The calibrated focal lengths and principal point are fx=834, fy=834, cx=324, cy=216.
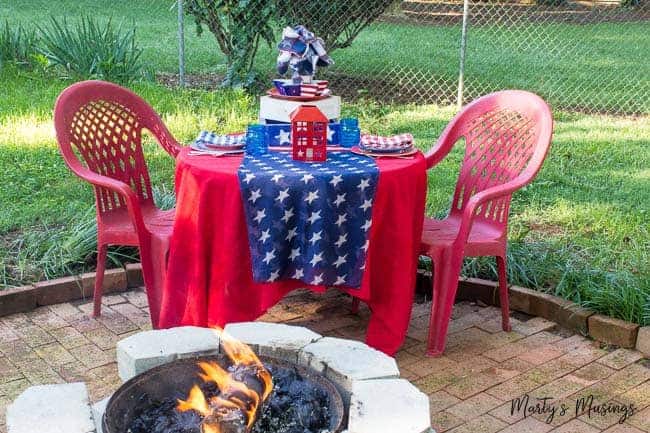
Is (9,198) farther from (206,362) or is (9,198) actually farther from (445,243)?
(206,362)

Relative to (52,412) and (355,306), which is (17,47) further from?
(52,412)

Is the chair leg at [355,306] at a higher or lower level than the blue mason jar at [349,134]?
lower

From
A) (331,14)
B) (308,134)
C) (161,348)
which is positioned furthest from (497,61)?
(161,348)

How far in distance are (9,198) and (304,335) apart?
357 cm

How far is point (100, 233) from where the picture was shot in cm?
419

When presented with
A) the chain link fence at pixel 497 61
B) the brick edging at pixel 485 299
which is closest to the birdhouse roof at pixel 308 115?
the brick edging at pixel 485 299

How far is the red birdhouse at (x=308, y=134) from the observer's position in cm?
379

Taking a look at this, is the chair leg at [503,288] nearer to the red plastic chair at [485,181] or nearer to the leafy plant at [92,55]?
the red plastic chair at [485,181]

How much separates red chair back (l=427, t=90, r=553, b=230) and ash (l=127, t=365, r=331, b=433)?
6.29 feet

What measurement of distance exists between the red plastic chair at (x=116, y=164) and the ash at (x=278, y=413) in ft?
→ 5.03

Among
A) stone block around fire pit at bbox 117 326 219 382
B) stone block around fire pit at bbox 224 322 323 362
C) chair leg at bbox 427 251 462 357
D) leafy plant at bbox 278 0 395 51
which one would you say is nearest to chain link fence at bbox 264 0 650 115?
leafy plant at bbox 278 0 395 51

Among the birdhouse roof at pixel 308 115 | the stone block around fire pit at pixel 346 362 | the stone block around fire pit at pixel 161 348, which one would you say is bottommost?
the stone block around fire pit at pixel 161 348

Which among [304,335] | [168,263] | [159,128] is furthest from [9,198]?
[304,335]

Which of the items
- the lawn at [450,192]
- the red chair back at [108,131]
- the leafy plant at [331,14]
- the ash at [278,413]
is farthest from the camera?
the leafy plant at [331,14]
